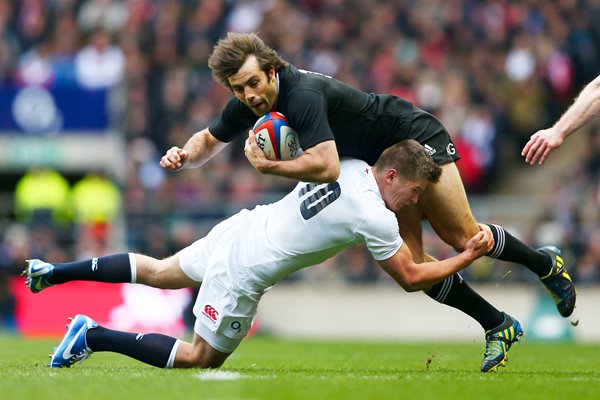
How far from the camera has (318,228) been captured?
7.63 meters

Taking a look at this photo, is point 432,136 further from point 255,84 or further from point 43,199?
point 43,199

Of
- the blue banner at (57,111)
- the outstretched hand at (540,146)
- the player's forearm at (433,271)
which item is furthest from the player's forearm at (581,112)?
the blue banner at (57,111)

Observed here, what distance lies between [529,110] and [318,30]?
4061 mm

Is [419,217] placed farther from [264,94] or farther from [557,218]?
[557,218]

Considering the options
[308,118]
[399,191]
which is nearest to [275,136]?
[308,118]

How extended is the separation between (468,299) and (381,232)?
1.34 metres

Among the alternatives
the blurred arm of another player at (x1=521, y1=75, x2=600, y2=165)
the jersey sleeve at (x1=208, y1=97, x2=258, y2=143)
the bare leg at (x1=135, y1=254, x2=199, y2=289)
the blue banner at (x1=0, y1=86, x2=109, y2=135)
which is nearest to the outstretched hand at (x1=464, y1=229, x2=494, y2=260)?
the blurred arm of another player at (x1=521, y1=75, x2=600, y2=165)

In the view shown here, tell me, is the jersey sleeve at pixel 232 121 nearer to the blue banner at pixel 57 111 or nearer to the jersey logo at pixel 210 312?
the jersey logo at pixel 210 312

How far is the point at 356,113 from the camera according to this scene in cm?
805

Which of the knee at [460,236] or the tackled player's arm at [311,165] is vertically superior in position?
the tackled player's arm at [311,165]

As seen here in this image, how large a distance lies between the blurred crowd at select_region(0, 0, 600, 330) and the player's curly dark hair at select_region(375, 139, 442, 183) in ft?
26.8

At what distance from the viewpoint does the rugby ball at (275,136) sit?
298 inches

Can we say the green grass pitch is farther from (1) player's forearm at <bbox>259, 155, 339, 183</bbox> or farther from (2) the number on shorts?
(1) player's forearm at <bbox>259, 155, 339, 183</bbox>

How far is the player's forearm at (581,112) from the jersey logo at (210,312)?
249 centimetres
